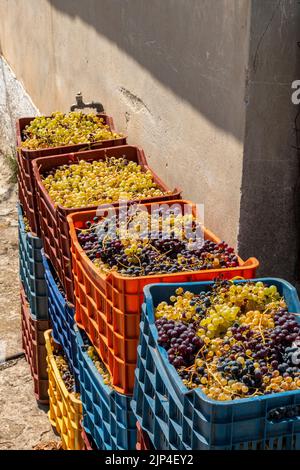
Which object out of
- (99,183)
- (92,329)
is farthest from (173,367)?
(99,183)

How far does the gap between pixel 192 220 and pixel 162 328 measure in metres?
0.94

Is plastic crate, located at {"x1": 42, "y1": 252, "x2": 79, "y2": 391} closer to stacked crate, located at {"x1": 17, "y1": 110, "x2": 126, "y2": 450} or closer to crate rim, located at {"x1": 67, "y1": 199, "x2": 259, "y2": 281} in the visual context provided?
stacked crate, located at {"x1": 17, "y1": 110, "x2": 126, "y2": 450}

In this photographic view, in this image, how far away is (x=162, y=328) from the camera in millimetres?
2537

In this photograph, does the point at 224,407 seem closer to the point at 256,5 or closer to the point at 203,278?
the point at 203,278

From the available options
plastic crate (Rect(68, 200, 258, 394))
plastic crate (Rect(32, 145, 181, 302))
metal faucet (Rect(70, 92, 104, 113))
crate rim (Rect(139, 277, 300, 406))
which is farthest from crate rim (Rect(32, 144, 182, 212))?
crate rim (Rect(139, 277, 300, 406))

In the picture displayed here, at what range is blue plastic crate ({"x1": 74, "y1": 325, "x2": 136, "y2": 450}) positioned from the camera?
305 cm

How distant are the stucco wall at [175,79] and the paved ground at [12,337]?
5.27 ft

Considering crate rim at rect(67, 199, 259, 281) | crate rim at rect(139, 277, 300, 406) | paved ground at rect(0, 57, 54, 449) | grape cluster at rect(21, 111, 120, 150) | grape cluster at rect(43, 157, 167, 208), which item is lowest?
paved ground at rect(0, 57, 54, 449)

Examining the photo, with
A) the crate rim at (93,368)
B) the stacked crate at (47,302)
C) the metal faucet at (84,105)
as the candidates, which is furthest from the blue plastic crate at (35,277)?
the metal faucet at (84,105)

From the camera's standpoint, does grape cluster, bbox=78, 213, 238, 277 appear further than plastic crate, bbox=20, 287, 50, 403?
No

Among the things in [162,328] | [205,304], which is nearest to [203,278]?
[205,304]

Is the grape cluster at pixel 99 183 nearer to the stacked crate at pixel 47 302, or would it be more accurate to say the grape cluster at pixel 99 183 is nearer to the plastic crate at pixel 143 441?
the stacked crate at pixel 47 302

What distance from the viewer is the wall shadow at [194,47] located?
3.25m

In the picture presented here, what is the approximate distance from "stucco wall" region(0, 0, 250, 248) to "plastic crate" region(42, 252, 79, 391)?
88cm
